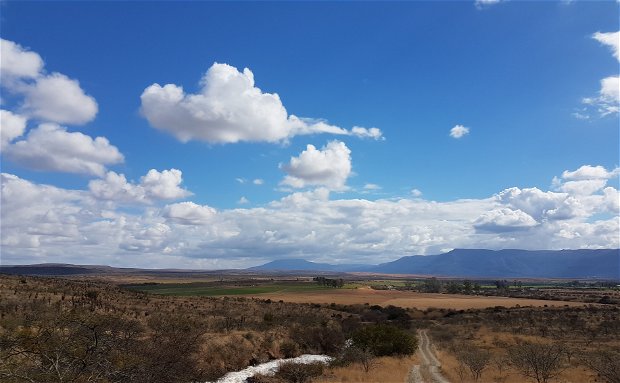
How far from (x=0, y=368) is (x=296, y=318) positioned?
5883 cm

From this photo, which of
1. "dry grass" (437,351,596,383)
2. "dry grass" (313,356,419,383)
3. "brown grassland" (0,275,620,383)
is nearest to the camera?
"brown grassland" (0,275,620,383)

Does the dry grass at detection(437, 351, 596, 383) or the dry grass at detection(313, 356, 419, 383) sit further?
the dry grass at detection(313, 356, 419, 383)

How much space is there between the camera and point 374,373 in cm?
3972

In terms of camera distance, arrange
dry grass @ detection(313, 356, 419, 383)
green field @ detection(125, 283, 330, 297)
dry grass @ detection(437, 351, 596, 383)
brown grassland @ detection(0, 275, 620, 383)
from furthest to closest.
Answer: green field @ detection(125, 283, 330, 297) < dry grass @ detection(313, 356, 419, 383) < dry grass @ detection(437, 351, 596, 383) < brown grassland @ detection(0, 275, 620, 383)

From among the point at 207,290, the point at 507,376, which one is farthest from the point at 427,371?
the point at 207,290

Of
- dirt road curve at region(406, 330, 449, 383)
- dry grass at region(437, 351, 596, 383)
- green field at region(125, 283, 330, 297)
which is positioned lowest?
green field at region(125, 283, 330, 297)

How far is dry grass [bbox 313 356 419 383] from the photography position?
122 ft

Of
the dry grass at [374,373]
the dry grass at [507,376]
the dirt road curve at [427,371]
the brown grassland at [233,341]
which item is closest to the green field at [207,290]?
the brown grassland at [233,341]

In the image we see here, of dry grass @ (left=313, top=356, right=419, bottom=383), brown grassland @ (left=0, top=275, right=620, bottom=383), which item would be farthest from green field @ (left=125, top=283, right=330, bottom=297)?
dry grass @ (left=313, top=356, right=419, bottom=383)

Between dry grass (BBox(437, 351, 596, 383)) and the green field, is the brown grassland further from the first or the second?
the green field

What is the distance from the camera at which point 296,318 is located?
71438mm

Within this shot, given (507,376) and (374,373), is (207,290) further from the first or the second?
(507,376)

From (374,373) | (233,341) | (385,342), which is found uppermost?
(233,341)

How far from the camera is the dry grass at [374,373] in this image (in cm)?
3719
